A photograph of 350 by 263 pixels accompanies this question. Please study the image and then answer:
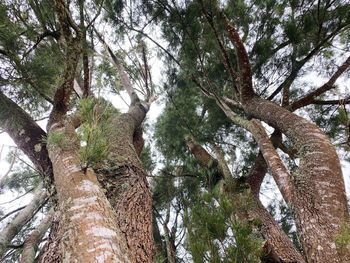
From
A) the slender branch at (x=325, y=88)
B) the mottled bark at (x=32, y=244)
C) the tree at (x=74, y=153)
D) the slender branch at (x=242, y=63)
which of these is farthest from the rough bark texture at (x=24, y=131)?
the slender branch at (x=325, y=88)

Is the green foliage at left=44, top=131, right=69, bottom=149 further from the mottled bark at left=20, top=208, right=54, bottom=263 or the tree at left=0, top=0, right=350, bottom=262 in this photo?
the mottled bark at left=20, top=208, right=54, bottom=263

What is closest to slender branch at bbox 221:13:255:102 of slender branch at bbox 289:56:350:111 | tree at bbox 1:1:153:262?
slender branch at bbox 289:56:350:111

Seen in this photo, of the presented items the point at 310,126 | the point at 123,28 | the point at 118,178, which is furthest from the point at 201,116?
the point at 118,178

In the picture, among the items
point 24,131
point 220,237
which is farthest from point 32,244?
point 220,237

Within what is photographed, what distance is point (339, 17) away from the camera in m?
3.09

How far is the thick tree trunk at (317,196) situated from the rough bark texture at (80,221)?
0.83 m

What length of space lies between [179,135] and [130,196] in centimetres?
282

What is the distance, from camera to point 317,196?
59.9 inches

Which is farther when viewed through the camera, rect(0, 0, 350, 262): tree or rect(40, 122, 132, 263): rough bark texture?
rect(0, 0, 350, 262): tree

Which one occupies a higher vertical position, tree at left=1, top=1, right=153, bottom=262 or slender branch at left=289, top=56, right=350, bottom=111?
slender branch at left=289, top=56, right=350, bottom=111

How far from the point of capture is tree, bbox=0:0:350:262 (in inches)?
45.0

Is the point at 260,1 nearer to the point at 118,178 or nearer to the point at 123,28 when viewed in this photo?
the point at 123,28

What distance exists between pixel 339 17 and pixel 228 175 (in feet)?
6.26

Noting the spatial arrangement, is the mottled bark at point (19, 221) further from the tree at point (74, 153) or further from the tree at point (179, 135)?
the tree at point (74, 153)
